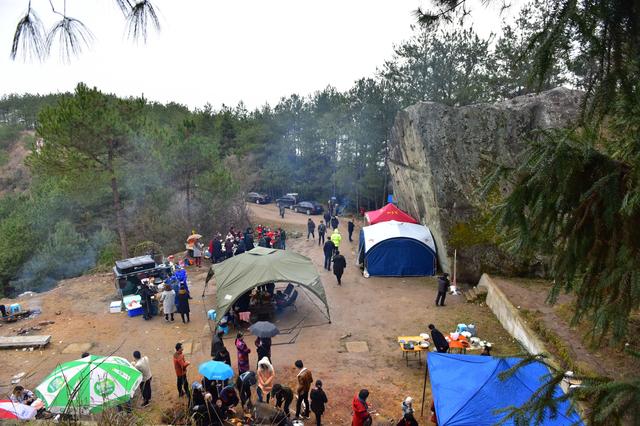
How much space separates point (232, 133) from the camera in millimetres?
42750

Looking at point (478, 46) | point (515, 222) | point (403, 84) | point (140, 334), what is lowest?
point (140, 334)

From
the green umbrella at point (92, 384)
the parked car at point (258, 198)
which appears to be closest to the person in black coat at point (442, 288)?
the green umbrella at point (92, 384)

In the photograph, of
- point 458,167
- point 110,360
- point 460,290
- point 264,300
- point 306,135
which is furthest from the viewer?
point 306,135

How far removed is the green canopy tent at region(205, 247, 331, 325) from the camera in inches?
471

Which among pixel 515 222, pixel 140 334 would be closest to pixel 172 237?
pixel 140 334

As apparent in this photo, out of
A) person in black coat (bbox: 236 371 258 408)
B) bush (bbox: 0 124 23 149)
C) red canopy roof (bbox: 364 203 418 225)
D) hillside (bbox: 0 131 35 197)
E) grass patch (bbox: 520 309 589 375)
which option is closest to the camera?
person in black coat (bbox: 236 371 258 408)

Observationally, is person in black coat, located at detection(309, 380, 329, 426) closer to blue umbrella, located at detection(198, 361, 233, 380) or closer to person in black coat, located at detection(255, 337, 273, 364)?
blue umbrella, located at detection(198, 361, 233, 380)

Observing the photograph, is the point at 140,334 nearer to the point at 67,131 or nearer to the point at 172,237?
the point at 67,131

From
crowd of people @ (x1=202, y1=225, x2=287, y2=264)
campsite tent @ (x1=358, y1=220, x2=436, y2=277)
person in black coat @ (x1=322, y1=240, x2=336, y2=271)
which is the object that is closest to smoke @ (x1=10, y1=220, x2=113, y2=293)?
crowd of people @ (x1=202, y1=225, x2=287, y2=264)

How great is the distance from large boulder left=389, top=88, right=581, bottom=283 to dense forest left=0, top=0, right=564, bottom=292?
5.34ft

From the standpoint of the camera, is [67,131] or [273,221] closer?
[67,131]

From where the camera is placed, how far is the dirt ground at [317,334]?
384 inches

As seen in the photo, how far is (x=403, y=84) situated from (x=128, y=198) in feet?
60.9

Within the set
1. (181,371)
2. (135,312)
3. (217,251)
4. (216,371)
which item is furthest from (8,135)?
(216,371)
